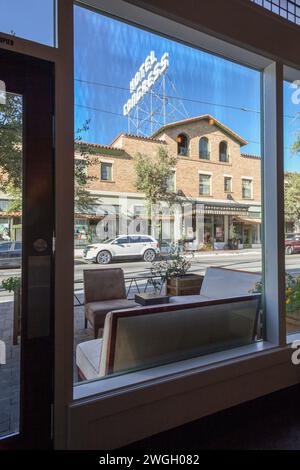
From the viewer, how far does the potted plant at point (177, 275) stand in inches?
111

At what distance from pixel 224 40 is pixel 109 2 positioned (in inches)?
31.9

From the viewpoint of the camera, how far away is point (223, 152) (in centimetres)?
280

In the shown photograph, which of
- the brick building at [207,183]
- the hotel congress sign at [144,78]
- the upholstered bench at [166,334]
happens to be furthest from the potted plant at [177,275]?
the hotel congress sign at [144,78]

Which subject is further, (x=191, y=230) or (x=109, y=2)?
(x=191, y=230)

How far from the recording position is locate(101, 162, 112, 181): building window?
2.20 meters

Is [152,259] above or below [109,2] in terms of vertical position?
below

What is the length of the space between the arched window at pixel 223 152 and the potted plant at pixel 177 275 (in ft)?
3.00

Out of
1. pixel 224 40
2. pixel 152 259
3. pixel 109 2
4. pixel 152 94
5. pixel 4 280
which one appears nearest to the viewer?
pixel 4 280

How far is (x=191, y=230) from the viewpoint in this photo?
274 cm

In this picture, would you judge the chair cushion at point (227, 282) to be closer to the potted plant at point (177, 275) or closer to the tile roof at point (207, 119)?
the potted plant at point (177, 275)

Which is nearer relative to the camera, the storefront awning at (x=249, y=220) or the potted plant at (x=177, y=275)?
the storefront awning at (x=249, y=220)

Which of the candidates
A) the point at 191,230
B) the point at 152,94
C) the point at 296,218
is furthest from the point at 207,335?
the point at 152,94

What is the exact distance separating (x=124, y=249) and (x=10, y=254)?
100cm

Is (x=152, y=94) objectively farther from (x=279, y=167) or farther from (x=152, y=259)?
(x=152, y=259)
